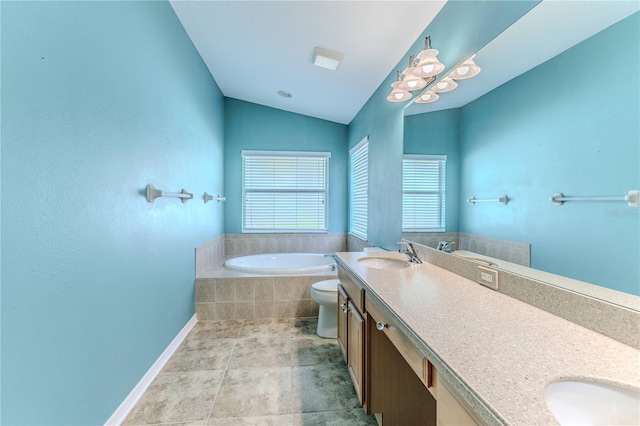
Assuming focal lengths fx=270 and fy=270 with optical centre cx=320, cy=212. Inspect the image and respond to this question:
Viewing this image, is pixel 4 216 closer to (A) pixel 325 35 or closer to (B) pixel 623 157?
(B) pixel 623 157

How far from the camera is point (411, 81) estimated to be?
1849mm

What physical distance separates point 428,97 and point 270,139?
2.62 meters

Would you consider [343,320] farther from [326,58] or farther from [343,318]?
[326,58]

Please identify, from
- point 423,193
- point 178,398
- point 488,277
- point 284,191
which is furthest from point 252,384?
point 284,191

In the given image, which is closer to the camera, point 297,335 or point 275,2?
point 275,2

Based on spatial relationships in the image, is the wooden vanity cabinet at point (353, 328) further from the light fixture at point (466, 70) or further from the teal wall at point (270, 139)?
the teal wall at point (270, 139)

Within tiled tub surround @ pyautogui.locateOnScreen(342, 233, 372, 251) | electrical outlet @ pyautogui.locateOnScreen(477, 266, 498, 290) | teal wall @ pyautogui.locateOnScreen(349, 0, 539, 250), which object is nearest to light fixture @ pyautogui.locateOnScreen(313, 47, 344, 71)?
teal wall @ pyautogui.locateOnScreen(349, 0, 539, 250)

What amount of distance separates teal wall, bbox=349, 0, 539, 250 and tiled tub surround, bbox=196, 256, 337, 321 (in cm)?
97

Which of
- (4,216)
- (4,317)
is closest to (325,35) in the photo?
(4,216)

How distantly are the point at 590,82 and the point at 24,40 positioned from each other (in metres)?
1.92

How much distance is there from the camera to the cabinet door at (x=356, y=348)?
1464 mm

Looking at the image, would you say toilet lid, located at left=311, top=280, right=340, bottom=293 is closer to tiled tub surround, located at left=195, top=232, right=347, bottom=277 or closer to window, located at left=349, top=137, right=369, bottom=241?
window, located at left=349, top=137, right=369, bottom=241

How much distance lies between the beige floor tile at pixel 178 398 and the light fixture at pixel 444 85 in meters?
2.39

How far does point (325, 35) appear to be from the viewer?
210cm
